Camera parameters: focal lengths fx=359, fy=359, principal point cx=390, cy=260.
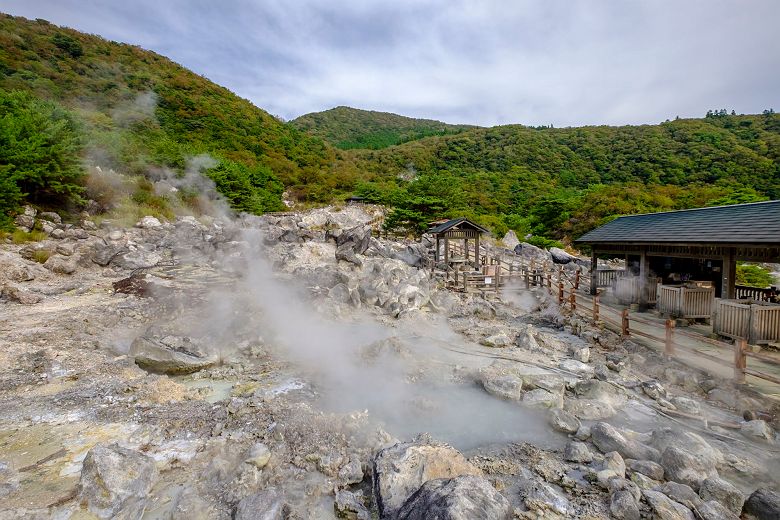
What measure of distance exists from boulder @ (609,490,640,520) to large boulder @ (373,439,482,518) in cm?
137

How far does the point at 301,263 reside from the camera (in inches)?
702

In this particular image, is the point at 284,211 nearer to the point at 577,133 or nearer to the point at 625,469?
the point at 625,469

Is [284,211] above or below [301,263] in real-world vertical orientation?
above

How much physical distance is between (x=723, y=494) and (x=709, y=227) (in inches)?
309

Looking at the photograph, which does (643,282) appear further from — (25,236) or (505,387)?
(25,236)

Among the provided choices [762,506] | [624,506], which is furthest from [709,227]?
[624,506]

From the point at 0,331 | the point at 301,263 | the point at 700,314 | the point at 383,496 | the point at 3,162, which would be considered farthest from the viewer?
the point at 301,263

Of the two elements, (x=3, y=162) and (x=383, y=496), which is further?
(x=3, y=162)

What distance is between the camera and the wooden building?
7.80 metres

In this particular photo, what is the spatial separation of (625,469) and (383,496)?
3.01 meters

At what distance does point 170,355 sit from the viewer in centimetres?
734

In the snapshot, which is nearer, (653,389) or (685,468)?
(685,468)

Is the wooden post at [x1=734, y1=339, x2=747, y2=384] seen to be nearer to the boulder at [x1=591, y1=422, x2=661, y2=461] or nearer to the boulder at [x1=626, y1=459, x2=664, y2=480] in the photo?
the boulder at [x1=591, y1=422, x2=661, y2=461]

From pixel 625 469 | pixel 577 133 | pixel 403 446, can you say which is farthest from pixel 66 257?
pixel 577 133
